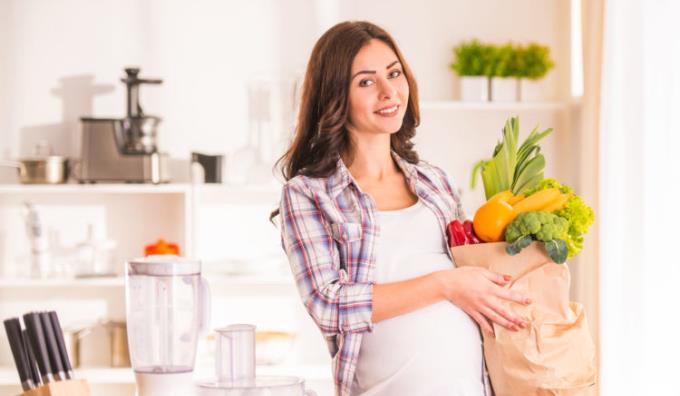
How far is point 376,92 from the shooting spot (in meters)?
1.93

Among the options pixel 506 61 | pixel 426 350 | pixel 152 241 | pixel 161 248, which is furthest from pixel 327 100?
pixel 152 241

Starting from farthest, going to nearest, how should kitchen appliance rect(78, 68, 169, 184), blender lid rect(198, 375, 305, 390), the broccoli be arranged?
1. kitchen appliance rect(78, 68, 169, 184)
2. the broccoli
3. blender lid rect(198, 375, 305, 390)

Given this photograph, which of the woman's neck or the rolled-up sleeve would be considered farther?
the woman's neck

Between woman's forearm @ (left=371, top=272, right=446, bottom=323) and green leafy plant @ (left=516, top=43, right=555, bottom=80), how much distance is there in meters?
2.55

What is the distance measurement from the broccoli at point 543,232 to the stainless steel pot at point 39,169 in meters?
2.76

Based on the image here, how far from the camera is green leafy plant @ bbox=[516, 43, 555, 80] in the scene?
13.8 ft

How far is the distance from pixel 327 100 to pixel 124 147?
2288mm

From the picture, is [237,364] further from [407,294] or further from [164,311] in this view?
[407,294]

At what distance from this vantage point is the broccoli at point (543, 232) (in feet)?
5.78

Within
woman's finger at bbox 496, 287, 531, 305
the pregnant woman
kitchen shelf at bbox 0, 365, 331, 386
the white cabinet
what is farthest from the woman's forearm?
the white cabinet

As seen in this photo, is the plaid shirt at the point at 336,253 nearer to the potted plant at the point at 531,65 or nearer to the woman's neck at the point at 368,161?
the woman's neck at the point at 368,161

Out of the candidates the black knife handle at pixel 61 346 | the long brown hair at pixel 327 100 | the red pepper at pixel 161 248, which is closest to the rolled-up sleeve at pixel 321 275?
the long brown hair at pixel 327 100

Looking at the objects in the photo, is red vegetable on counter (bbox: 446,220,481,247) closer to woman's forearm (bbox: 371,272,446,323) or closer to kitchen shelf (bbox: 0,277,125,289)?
woman's forearm (bbox: 371,272,446,323)

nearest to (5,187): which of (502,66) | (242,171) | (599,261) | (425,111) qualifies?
(242,171)
